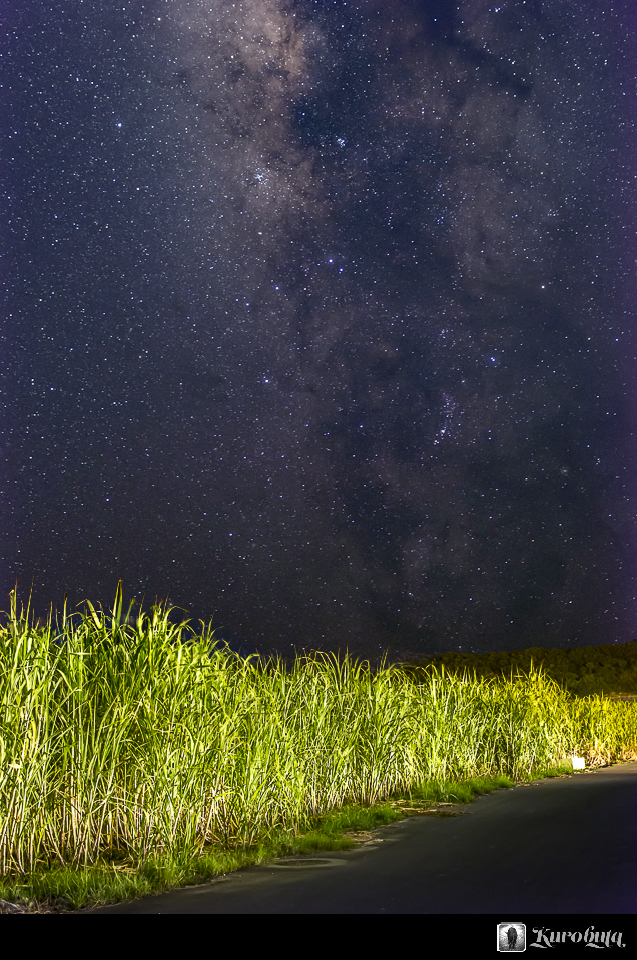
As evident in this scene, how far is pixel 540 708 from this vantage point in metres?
13.9

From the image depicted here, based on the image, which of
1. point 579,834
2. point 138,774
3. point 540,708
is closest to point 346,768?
point 579,834

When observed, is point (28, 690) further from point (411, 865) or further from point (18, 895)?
point (411, 865)

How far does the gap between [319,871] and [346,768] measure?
2.73m

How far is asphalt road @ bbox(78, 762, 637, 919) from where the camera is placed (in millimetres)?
4270

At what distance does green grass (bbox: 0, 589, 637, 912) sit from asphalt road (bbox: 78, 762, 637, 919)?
1.04 ft

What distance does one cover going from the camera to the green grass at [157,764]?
482 centimetres

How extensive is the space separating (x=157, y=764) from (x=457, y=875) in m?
2.14

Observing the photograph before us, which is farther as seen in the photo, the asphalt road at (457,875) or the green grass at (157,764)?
the green grass at (157,764)

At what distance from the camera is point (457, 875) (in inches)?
199
